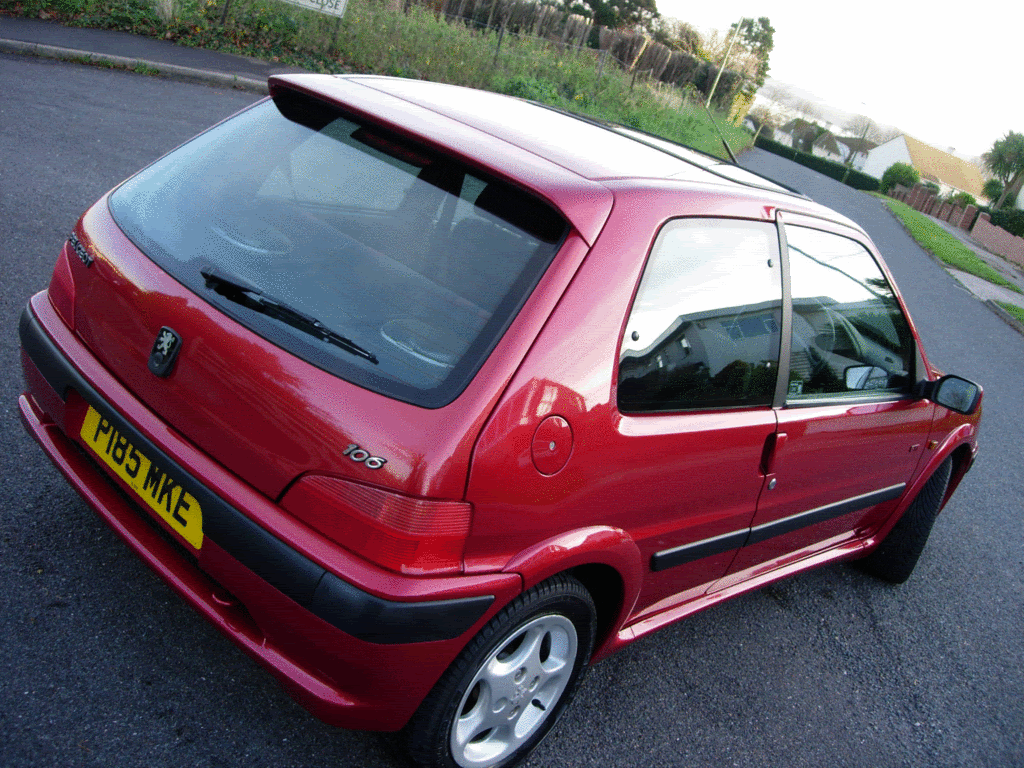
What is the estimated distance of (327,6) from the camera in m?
14.1

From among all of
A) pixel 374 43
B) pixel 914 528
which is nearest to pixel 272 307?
pixel 914 528

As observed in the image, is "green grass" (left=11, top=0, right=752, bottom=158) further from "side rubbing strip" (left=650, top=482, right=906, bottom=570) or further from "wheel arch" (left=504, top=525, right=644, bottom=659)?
"wheel arch" (left=504, top=525, right=644, bottom=659)

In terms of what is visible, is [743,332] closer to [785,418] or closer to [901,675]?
[785,418]

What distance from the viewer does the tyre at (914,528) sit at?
13.5 ft

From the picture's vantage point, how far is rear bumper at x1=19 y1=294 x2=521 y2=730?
182cm

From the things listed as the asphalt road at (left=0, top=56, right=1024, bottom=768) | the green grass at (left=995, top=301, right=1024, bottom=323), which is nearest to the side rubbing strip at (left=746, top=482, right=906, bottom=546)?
the asphalt road at (left=0, top=56, right=1024, bottom=768)

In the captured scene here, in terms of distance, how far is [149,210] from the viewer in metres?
2.39

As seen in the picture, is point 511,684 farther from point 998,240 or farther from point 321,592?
point 998,240

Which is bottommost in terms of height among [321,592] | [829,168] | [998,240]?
[321,592]

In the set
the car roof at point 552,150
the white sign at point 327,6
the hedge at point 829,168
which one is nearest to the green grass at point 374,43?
the white sign at point 327,6

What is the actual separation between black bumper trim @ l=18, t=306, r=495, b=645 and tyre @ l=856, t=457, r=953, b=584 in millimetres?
2941

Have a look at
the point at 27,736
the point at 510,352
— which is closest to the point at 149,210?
the point at 510,352

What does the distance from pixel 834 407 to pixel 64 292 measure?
252 centimetres

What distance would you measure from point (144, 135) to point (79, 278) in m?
6.25
